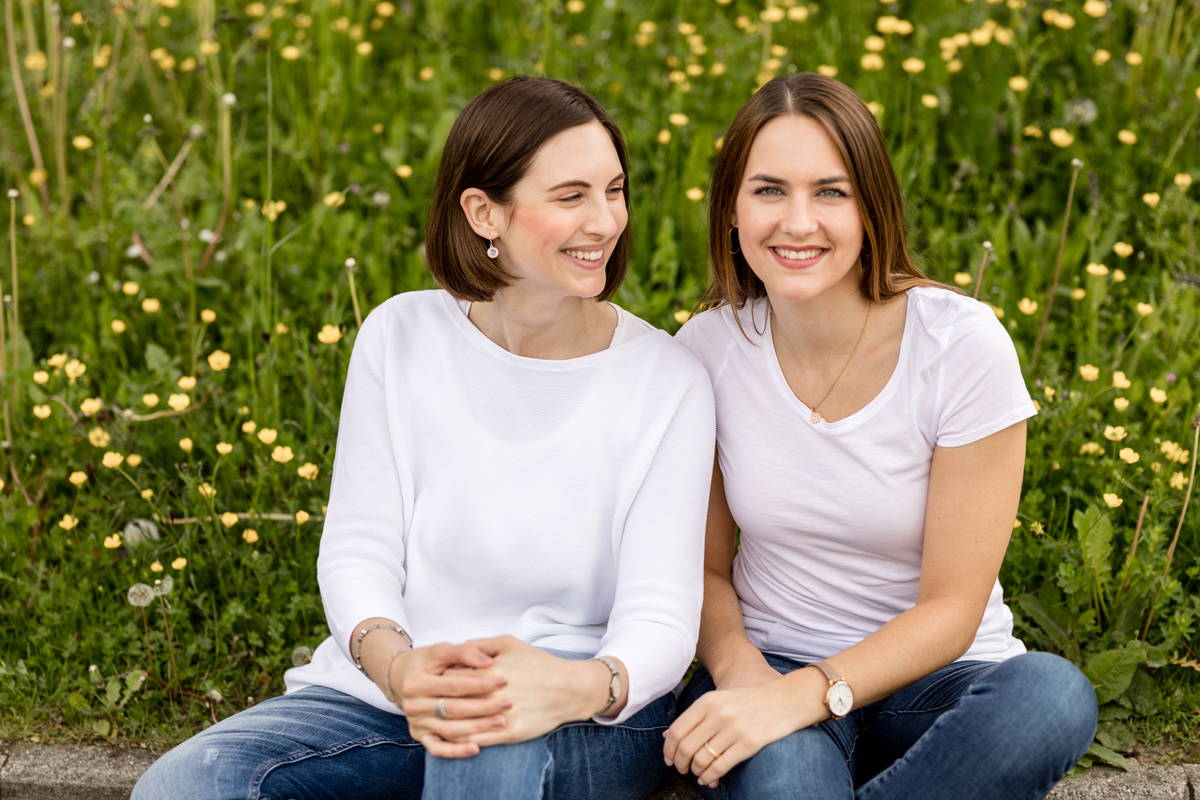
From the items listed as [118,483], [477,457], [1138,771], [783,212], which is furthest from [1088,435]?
[118,483]

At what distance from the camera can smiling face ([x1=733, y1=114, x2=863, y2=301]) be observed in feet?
7.45

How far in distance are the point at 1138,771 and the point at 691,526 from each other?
105 centimetres

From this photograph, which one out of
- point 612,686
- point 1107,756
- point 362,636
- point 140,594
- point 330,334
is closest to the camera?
point 612,686

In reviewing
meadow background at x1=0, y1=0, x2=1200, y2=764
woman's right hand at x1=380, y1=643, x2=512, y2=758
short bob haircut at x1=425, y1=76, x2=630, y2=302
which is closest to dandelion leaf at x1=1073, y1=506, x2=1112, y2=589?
meadow background at x1=0, y1=0, x2=1200, y2=764

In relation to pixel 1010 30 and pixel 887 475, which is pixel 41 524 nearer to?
pixel 887 475

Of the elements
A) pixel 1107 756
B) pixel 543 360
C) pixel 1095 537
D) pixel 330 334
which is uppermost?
pixel 543 360

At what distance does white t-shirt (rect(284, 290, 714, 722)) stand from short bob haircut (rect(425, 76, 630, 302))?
0.14 meters

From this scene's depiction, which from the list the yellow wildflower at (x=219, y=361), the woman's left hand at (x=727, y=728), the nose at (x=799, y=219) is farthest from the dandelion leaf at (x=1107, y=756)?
the yellow wildflower at (x=219, y=361)

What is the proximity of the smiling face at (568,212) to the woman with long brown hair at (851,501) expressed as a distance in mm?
231

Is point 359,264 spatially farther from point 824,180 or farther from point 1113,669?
point 1113,669

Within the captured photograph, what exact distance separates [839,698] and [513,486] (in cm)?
67

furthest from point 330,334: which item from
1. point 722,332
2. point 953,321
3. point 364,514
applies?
point 953,321

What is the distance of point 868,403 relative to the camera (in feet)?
7.75

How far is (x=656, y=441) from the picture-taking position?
238 cm
